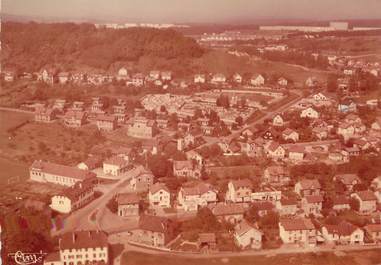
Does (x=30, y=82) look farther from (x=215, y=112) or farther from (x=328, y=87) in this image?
(x=328, y=87)

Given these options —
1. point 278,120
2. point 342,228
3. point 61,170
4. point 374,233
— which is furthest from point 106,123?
point 374,233

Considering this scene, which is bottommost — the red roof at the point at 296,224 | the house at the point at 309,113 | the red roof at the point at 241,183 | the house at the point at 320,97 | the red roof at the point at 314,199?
the red roof at the point at 296,224

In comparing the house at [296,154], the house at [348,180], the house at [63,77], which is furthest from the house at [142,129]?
the house at [63,77]

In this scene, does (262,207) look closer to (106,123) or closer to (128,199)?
(128,199)

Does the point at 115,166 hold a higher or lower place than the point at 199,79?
lower

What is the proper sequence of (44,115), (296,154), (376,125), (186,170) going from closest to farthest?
1. (186,170)
2. (296,154)
3. (376,125)
4. (44,115)

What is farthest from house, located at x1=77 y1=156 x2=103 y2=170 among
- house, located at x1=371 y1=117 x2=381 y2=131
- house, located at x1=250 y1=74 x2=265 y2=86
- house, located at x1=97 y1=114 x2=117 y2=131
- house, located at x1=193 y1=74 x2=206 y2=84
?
house, located at x1=250 y1=74 x2=265 y2=86

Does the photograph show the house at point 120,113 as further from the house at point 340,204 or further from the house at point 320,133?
the house at point 340,204
